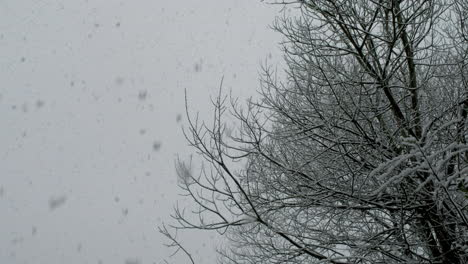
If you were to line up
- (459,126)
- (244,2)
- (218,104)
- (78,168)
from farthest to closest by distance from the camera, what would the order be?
(244,2)
(78,168)
(459,126)
(218,104)

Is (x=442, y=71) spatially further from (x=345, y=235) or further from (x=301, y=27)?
(x=345, y=235)

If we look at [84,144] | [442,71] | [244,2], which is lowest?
[442,71]

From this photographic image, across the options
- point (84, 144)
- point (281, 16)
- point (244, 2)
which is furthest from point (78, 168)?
point (244, 2)

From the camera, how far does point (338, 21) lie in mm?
3186

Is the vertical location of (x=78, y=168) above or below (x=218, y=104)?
above

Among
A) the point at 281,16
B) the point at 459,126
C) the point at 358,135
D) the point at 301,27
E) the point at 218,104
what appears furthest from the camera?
the point at 281,16

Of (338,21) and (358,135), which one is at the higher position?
(338,21)

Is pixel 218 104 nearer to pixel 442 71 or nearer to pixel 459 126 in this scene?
pixel 459 126

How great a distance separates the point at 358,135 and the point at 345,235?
102cm

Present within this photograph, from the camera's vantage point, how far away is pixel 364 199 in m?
3.37

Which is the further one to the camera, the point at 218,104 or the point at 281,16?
the point at 281,16

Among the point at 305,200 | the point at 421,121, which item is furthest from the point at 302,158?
the point at 421,121

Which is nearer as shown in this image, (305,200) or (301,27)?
(305,200)

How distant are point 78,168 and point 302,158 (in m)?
47.8
